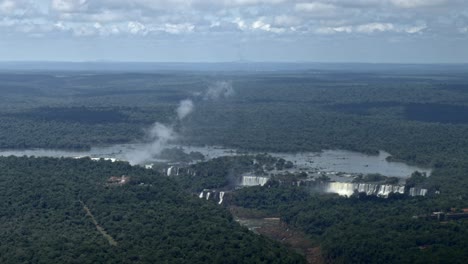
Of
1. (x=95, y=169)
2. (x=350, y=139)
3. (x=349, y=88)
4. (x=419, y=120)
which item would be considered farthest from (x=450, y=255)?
(x=349, y=88)

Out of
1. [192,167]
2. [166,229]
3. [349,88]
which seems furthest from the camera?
[349,88]

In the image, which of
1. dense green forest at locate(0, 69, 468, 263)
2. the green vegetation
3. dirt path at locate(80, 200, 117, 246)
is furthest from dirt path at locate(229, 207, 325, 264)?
dirt path at locate(80, 200, 117, 246)

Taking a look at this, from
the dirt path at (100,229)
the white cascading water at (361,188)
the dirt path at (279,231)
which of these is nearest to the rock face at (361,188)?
the white cascading water at (361,188)

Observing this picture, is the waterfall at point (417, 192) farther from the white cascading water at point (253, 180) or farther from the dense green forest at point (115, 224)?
the dense green forest at point (115, 224)

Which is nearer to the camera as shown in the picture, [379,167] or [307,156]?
[379,167]

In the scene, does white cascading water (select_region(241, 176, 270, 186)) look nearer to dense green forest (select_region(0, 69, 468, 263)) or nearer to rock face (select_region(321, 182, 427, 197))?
dense green forest (select_region(0, 69, 468, 263))

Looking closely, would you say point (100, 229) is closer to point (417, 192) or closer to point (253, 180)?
point (253, 180)

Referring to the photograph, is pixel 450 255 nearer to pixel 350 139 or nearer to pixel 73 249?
pixel 73 249
